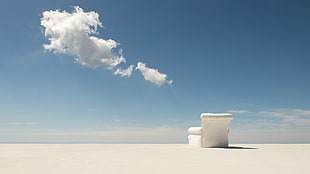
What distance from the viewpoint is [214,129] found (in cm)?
1477

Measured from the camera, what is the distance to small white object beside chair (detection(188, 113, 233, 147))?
14.6 m

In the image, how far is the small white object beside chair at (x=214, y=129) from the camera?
48.0ft
